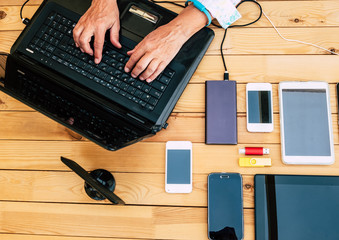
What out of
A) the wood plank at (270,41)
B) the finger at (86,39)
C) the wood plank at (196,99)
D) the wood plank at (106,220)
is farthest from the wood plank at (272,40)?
the wood plank at (106,220)

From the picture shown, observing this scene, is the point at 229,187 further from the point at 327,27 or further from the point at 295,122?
the point at 327,27

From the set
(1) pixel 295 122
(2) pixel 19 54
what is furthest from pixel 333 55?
(2) pixel 19 54

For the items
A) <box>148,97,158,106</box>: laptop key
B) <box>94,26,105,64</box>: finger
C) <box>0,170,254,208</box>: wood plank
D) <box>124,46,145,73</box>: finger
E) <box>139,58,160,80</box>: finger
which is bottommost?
<box>0,170,254,208</box>: wood plank

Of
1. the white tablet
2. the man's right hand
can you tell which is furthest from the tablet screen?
the man's right hand

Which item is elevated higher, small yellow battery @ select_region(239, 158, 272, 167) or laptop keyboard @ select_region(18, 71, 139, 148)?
laptop keyboard @ select_region(18, 71, 139, 148)

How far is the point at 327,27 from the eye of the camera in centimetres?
87

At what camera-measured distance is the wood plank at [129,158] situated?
82 centimetres

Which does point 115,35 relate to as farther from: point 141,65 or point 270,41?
point 270,41

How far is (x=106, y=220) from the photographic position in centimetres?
83

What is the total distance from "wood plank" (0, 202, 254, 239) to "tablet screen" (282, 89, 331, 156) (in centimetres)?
22

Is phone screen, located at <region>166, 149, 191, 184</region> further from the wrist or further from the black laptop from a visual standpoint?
the wrist

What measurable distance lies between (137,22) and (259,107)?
0.41 m

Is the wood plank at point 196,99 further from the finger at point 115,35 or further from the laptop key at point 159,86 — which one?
the finger at point 115,35

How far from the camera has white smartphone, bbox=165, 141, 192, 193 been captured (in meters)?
0.82
